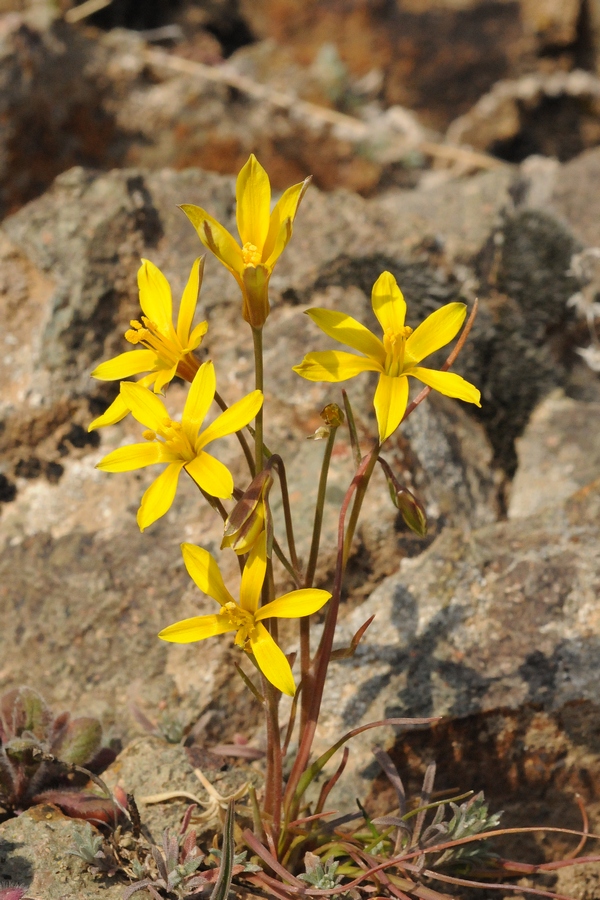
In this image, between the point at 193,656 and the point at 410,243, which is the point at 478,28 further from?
the point at 193,656

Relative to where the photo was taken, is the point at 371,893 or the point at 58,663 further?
the point at 58,663

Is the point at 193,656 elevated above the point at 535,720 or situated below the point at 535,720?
above

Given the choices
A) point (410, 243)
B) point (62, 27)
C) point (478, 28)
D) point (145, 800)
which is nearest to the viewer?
point (145, 800)

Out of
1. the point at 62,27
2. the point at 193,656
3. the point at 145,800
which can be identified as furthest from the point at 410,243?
the point at 62,27

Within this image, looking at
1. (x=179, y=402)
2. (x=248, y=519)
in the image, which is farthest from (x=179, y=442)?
(x=179, y=402)

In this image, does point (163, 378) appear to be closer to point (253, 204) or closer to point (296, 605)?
point (253, 204)

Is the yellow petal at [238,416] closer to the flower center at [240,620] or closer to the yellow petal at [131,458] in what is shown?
the yellow petal at [131,458]
